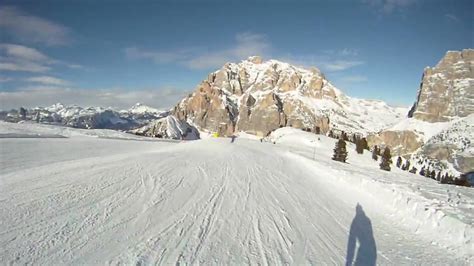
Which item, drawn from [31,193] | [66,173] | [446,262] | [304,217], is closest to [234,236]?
[304,217]

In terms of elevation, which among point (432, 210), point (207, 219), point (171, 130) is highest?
point (432, 210)

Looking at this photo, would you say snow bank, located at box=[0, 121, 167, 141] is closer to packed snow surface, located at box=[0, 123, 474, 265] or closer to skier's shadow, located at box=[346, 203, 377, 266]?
packed snow surface, located at box=[0, 123, 474, 265]

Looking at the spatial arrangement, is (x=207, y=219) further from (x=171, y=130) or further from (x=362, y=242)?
(x=171, y=130)

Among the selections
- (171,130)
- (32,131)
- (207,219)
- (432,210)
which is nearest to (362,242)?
(432,210)

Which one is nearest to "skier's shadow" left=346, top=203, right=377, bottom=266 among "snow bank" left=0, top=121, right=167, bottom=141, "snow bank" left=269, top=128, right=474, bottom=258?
"snow bank" left=269, top=128, right=474, bottom=258

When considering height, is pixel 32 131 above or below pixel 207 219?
below

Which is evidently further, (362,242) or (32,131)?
(32,131)

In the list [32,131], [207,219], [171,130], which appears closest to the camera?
[207,219]
